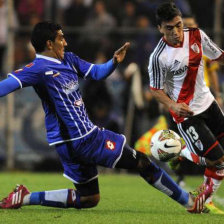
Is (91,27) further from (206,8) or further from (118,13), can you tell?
(206,8)


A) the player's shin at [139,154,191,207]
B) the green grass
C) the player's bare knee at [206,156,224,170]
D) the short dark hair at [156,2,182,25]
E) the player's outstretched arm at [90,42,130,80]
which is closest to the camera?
the green grass

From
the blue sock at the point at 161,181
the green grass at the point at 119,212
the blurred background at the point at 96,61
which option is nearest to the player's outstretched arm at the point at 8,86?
the green grass at the point at 119,212

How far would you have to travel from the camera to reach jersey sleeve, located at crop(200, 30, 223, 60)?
7.45 metres

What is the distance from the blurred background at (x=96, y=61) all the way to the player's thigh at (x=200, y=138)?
19.9ft

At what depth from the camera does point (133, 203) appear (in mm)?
8117

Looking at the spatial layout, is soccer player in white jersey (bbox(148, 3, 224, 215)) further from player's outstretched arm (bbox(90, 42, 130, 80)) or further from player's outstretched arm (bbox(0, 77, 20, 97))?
player's outstretched arm (bbox(0, 77, 20, 97))

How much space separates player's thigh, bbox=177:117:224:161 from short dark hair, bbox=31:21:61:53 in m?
1.71

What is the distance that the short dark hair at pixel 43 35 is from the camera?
674 centimetres

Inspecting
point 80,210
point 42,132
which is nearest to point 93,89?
point 42,132

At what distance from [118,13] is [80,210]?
26.0 ft

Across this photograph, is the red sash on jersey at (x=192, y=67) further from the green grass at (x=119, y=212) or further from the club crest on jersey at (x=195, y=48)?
the green grass at (x=119, y=212)

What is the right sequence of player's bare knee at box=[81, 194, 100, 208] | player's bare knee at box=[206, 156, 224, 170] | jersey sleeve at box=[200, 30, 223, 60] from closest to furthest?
1. player's bare knee at box=[81, 194, 100, 208]
2. player's bare knee at box=[206, 156, 224, 170]
3. jersey sleeve at box=[200, 30, 223, 60]

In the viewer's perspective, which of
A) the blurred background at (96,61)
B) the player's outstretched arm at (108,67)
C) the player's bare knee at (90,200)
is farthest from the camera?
the blurred background at (96,61)

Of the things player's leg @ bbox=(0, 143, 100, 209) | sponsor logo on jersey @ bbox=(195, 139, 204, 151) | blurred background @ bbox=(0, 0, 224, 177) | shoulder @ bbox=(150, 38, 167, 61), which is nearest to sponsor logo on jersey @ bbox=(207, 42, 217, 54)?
shoulder @ bbox=(150, 38, 167, 61)
